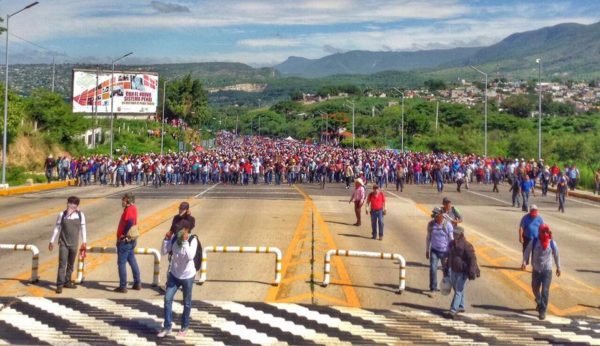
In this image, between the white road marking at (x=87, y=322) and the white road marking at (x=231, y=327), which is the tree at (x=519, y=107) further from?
the white road marking at (x=87, y=322)

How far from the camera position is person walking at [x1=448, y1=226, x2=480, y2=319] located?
40.5ft

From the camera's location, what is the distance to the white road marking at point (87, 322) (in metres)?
11.1

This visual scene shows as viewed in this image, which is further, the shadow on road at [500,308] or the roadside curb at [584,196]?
the roadside curb at [584,196]

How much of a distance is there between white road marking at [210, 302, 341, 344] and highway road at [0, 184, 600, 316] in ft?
1.85

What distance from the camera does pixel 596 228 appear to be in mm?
26344

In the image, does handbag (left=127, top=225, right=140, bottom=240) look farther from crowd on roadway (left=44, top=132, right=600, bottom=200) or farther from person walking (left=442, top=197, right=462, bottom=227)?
crowd on roadway (left=44, top=132, right=600, bottom=200)

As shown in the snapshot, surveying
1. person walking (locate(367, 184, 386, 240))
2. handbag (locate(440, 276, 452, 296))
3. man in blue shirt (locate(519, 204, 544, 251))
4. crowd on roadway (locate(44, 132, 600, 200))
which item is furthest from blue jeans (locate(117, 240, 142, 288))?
crowd on roadway (locate(44, 132, 600, 200))

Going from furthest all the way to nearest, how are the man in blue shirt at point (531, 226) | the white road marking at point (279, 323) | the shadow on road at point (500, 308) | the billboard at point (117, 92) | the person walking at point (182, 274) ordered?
the billboard at point (117, 92), the man in blue shirt at point (531, 226), the shadow on road at point (500, 308), the white road marking at point (279, 323), the person walking at point (182, 274)

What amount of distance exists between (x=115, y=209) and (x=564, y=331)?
20611mm

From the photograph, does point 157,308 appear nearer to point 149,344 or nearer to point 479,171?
point 149,344

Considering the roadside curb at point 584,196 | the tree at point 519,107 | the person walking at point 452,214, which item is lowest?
the roadside curb at point 584,196

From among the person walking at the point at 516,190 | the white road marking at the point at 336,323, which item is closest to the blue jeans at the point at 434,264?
the white road marking at the point at 336,323

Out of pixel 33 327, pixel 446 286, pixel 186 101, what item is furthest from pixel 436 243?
pixel 186 101

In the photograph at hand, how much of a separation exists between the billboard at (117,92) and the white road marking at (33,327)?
84189mm
